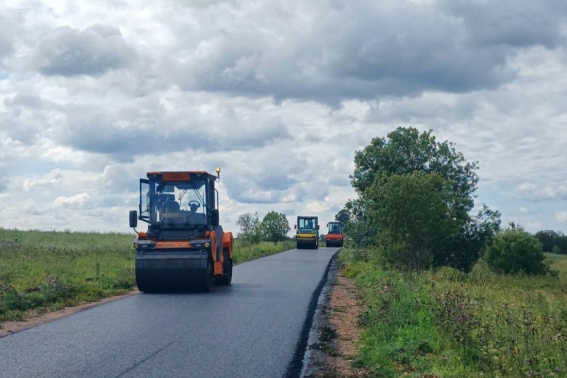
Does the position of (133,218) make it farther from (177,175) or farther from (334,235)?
(334,235)

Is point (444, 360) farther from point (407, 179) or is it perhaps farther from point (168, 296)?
point (407, 179)

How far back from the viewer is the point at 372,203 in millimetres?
30438

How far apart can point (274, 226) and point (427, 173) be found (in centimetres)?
3456

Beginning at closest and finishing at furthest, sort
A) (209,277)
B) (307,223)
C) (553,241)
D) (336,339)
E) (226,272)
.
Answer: (336,339) < (209,277) < (226,272) < (307,223) < (553,241)

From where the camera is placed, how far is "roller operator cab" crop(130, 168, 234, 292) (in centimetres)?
1836

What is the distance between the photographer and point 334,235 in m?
76.2

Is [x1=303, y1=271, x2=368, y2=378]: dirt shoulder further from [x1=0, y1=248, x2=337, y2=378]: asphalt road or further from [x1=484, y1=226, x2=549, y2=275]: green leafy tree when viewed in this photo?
[x1=484, y1=226, x2=549, y2=275]: green leafy tree

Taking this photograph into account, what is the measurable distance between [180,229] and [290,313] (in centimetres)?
609

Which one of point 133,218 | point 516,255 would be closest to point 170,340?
point 133,218


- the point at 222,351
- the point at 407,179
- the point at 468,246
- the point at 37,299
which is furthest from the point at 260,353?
the point at 468,246

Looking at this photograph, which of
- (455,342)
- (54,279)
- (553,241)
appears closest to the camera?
(455,342)

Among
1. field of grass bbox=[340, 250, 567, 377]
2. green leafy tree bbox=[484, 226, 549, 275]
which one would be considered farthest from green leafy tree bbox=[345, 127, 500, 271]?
field of grass bbox=[340, 250, 567, 377]

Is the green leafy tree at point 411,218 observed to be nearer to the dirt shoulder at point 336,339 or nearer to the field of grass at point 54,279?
the dirt shoulder at point 336,339

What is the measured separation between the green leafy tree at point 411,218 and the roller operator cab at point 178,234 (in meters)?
9.69
